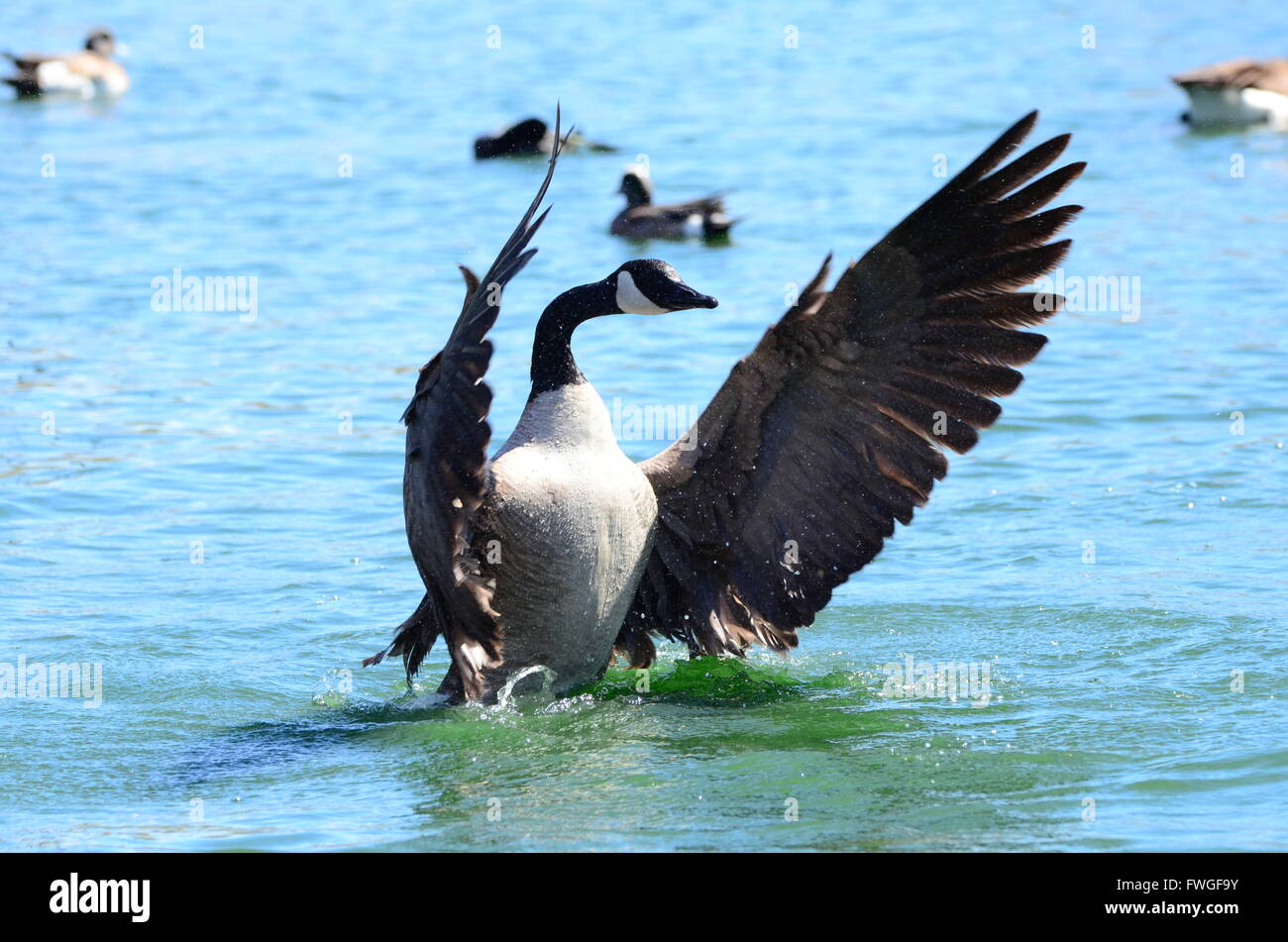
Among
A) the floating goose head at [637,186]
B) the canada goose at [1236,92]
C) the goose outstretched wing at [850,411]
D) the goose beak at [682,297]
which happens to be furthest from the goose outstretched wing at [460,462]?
the canada goose at [1236,92]

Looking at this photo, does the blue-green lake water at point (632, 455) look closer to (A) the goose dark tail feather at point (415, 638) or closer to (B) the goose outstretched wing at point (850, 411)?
(A) the goose dark tail feather at point (415, 638)

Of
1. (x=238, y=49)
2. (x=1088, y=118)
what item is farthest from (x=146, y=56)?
(x=1088, y=118)

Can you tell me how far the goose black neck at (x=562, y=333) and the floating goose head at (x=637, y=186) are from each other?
1023 cm

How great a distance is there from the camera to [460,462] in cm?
586

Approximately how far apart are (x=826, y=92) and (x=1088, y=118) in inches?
158

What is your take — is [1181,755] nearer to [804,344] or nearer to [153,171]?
[804,344]

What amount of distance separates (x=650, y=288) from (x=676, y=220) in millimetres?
9539

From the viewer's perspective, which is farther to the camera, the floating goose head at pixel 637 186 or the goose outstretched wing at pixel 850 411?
the floating goose head at pixel 637 186

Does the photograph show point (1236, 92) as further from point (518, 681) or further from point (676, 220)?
point (518, 681)

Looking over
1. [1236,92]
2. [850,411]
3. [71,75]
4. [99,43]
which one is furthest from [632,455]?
[99,43]

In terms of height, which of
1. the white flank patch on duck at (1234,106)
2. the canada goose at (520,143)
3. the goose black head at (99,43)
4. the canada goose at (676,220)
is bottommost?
the canada goose at (676,220)

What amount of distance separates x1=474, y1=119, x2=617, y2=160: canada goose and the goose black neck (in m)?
12.6

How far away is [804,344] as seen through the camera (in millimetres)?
6734

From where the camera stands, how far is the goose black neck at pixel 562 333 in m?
6.61
